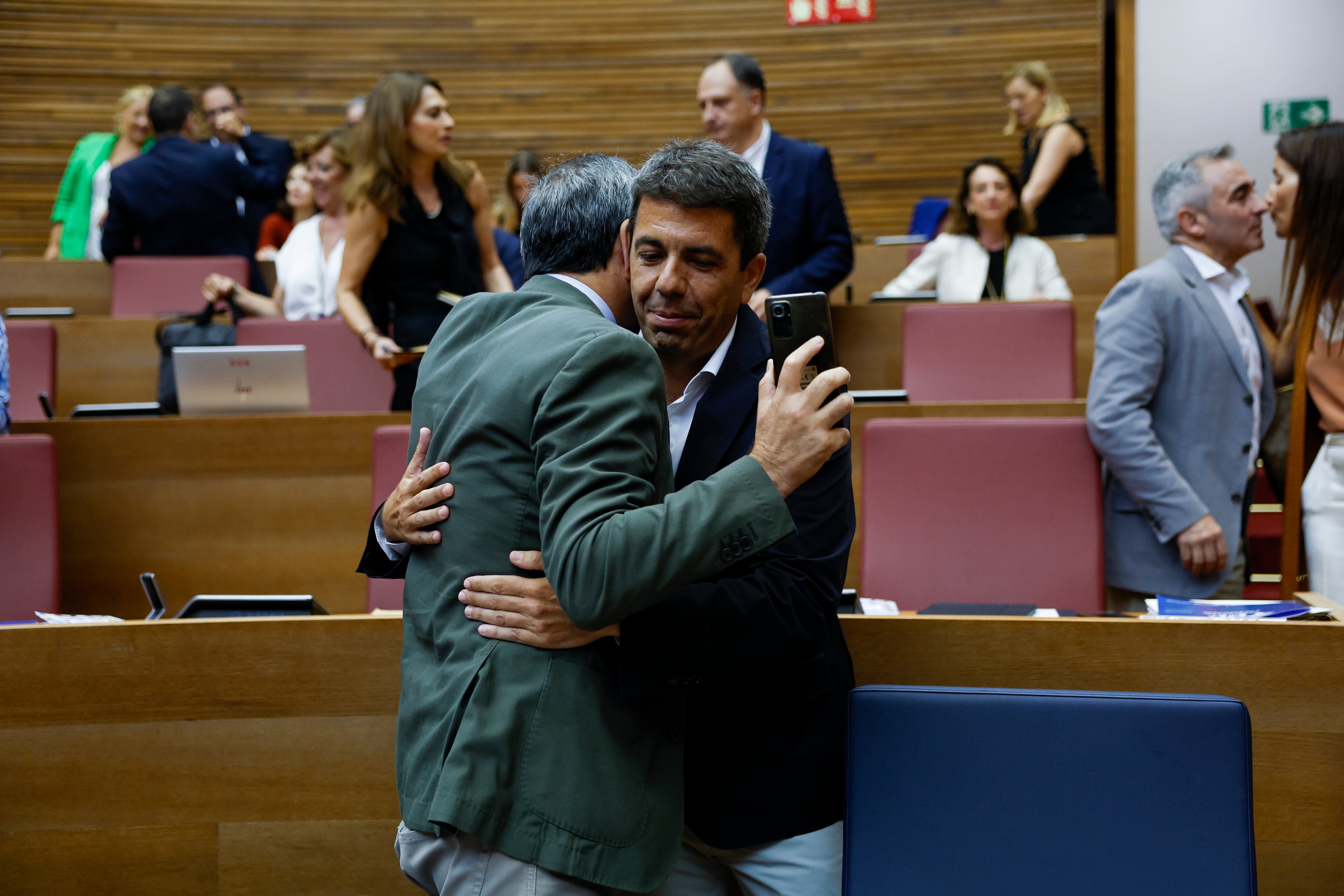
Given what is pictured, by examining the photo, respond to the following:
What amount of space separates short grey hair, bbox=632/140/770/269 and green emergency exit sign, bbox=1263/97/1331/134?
213 inches

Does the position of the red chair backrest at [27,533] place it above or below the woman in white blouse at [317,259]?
below

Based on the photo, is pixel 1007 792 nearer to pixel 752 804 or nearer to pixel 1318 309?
pixel 752 804

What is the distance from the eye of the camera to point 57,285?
4.76 metres

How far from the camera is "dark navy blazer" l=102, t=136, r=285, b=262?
4.41m

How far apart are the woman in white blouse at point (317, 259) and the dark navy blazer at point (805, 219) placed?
1.55 m

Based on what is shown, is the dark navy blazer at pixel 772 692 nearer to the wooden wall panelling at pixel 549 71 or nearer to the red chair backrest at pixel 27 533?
the red chair backrest at pixel 27 533

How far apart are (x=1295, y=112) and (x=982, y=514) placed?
4.64 meters

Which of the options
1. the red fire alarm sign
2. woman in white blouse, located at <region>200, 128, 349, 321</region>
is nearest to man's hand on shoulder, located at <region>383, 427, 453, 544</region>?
woman in white blouse, located at <region>200, 128, 349, 321</region>

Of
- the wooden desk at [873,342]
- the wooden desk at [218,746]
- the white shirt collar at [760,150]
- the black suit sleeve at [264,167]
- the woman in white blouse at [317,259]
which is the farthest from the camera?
the black suit sleeve at [264,167]

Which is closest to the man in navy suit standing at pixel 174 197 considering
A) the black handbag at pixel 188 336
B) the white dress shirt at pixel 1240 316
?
the black handbag at pixel 188 336

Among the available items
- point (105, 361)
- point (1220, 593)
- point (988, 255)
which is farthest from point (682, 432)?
point (105, 361)

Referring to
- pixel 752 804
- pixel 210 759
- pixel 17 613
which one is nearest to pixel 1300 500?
pixel 752 804

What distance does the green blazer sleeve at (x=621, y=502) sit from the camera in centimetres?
89

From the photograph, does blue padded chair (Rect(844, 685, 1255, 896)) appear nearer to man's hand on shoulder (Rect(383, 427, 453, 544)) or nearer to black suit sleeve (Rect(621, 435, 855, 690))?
black suit sleeve (Rect(621, 435, 855, 690))
